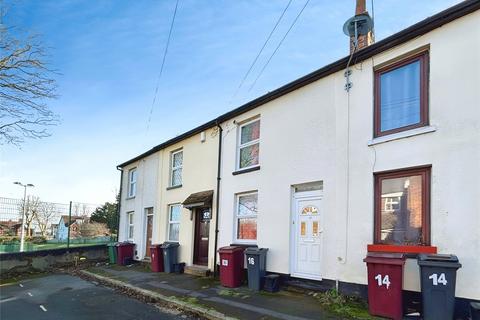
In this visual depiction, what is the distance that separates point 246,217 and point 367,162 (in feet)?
14.8

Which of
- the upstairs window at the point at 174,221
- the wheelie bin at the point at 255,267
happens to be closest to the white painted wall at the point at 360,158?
the wheelie bin at the point at 255,267

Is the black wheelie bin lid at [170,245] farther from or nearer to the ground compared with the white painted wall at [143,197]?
nearer to the ground

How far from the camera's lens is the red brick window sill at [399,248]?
6796 mm

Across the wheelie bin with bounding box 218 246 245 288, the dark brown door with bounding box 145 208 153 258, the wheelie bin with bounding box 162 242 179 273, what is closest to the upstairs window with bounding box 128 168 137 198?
the dark brown door with bounding box 145 208 153 258

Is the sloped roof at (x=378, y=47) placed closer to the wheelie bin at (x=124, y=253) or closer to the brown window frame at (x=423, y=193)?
the brown window frame at (x=423, y=193)

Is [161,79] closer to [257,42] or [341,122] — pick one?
[257,42]

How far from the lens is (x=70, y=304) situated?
9.59 m

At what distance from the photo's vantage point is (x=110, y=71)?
1259 centimetres

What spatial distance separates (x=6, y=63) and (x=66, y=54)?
5.05 ft

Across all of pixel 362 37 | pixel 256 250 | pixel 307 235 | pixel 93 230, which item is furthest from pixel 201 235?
pixel 93 230

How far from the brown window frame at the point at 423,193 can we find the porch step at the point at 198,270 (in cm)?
620

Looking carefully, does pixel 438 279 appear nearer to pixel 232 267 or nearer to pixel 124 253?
pixel 232 267

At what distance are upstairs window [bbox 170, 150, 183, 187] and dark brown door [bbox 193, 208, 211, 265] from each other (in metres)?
2.12

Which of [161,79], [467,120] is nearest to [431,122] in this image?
[467,120]
